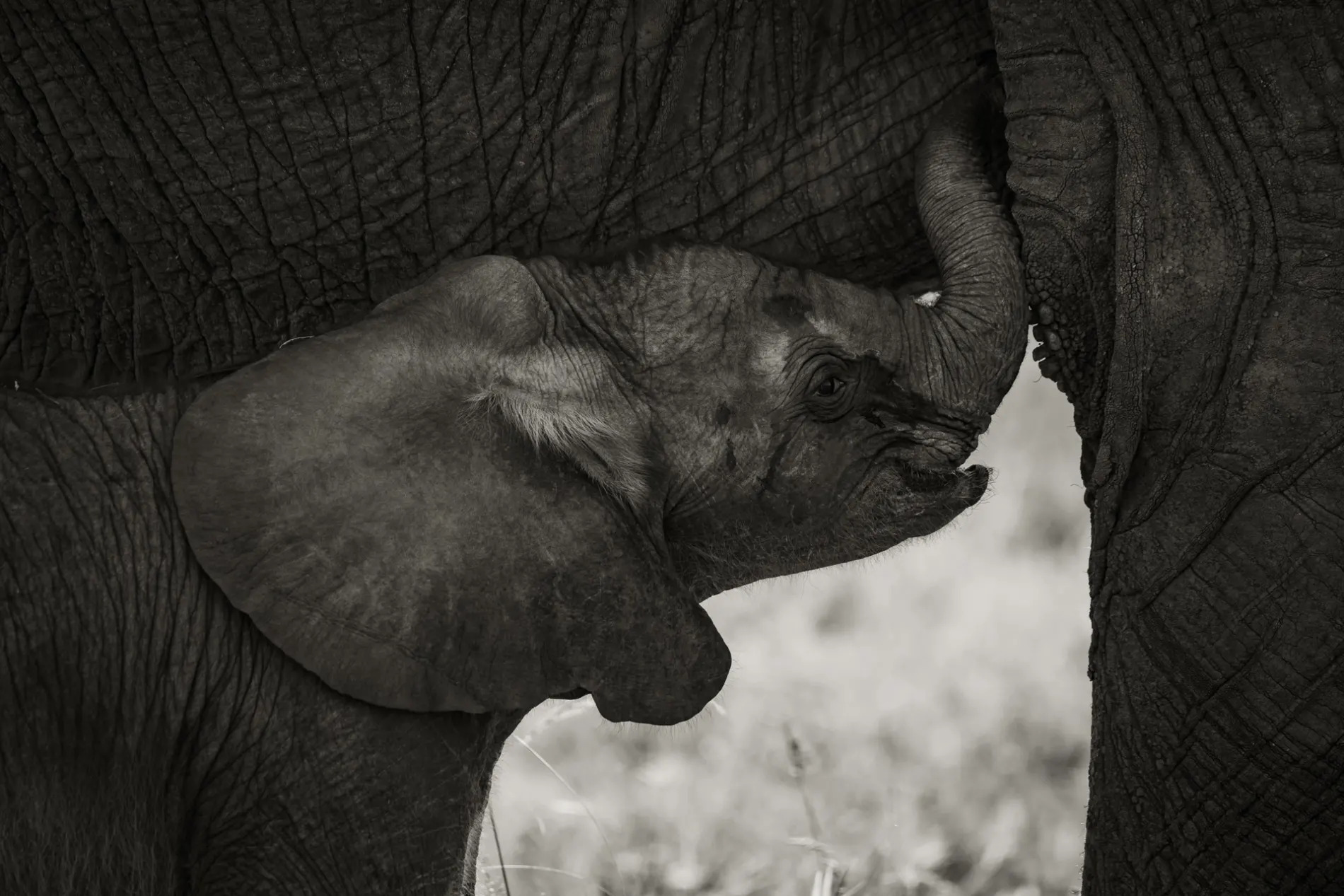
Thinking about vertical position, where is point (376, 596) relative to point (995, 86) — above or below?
below

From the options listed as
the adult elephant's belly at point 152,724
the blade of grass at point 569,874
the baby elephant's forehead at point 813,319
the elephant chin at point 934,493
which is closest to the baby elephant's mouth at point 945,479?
the elephant chin at point 934,493

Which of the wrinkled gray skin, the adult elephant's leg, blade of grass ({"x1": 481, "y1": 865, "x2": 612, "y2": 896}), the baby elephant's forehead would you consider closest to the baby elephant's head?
the baby elephant's forehead

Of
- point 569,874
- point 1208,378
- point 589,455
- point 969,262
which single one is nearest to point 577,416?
point 589,455

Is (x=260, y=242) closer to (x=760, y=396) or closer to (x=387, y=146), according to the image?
(x=387, y=146)

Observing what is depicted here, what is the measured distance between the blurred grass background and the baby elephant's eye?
730 millimetres

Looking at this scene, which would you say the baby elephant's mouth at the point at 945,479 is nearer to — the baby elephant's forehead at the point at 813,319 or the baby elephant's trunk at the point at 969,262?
the baby elephant's trunk at the point at 969,262

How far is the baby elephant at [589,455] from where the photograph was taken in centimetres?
309

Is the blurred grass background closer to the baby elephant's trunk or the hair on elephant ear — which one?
the hair on elephant ear

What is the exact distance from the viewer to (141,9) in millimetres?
3061

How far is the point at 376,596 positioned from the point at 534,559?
0.25 metres

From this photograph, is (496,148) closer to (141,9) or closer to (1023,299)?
(141,9)

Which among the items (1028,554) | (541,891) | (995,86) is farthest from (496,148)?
(1028,554)

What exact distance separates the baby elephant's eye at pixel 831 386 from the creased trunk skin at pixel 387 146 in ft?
0.69

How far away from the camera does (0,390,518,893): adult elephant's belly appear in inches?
121
